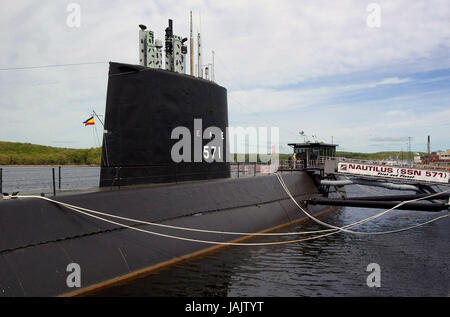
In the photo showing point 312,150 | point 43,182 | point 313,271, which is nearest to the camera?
point 313,271

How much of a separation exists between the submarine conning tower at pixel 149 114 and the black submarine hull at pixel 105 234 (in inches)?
28.7

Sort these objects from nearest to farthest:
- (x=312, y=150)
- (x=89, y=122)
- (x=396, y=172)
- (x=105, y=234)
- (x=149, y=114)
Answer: (x=105, y=234), (x=149, y=114), (x=89, y=122), (x=396, y=172), (x=312, y=150)

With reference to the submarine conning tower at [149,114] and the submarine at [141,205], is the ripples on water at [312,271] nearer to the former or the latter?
the submarine at [141,205]

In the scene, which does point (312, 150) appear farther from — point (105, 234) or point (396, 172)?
point (105, 234)

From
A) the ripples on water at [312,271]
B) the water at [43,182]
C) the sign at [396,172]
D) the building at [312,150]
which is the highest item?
the building at [312,150]

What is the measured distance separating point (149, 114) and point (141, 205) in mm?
2551

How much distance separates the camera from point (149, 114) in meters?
10.4

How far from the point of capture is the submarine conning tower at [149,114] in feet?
33.2

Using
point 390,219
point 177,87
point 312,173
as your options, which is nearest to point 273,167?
point 312,173

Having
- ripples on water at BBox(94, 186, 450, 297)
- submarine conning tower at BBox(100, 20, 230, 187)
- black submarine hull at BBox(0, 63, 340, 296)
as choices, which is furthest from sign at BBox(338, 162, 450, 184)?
submarine conning tower at BBox(100, 20, 230, 187)

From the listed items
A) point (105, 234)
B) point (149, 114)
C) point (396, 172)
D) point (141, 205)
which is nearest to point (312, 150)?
point (396, 172)

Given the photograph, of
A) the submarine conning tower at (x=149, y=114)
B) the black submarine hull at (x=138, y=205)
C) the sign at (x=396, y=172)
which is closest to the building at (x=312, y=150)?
the sign at (x=396, y=172)
